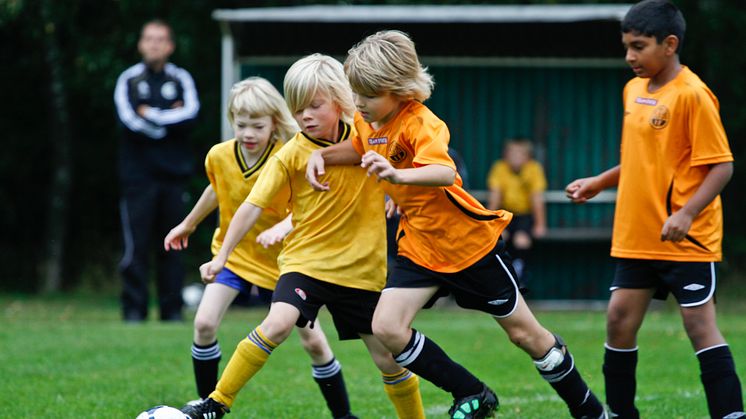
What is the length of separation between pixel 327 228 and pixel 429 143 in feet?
2.18

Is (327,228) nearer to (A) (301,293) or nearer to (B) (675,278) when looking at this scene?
(A) (301,293)

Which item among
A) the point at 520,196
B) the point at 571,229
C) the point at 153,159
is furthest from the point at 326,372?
the point at 571,229

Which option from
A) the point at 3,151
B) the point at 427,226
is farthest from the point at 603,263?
the point at 427,226

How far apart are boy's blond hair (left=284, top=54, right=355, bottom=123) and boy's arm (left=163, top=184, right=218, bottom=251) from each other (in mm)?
694

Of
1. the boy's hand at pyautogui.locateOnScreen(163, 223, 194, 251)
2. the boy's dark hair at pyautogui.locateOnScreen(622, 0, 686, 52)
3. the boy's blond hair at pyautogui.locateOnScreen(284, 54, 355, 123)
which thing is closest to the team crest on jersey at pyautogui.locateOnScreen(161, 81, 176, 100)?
the boy's hand at pyautogui.locateOnScreen(163, 223, 194, 251)

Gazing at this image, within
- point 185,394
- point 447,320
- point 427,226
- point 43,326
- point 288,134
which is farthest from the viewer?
point 447,320

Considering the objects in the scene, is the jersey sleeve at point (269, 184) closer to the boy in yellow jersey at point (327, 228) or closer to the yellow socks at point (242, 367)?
the boy in yellow jersey at point (327, 228)

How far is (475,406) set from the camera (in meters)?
4.46

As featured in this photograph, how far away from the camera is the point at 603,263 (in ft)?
43.2

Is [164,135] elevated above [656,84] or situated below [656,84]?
below

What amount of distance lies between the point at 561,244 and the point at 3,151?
7350 mm

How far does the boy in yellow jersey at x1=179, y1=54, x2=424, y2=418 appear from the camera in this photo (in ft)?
15.3

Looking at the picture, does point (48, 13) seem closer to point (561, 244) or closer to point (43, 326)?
point (43, 326)

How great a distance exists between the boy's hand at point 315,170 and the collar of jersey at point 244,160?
2.02 ft
